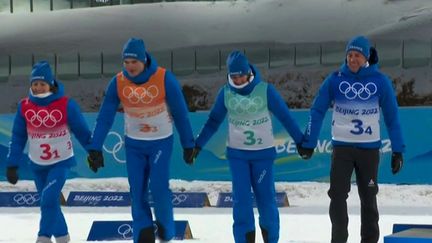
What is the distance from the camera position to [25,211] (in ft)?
42.5

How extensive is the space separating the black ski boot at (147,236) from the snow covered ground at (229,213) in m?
1.43

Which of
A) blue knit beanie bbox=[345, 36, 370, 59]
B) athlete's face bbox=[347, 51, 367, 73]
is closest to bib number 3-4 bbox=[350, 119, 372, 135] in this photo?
athlete's face bbox=[347, 51, 367, 73]

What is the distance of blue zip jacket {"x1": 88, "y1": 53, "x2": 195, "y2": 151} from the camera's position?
746 centimetres

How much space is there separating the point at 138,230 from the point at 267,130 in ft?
4.14

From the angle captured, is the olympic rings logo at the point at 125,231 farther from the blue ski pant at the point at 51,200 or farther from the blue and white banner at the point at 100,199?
the blue and white banner at the point at 100,199

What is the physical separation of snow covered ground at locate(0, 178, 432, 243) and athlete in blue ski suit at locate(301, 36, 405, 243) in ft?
3.90

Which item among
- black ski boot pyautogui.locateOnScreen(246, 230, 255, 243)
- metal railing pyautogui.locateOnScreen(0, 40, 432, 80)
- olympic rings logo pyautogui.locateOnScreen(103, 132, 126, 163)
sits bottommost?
metal railing pyautogui.locateOnScreen(0, 40, 432, 80)

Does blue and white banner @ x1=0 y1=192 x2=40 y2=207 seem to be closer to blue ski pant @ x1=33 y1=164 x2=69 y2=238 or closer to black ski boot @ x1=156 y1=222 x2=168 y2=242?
blue ski pant @ x1=33 y1=164 x2=69 y2=238

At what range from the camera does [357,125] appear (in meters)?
7.61

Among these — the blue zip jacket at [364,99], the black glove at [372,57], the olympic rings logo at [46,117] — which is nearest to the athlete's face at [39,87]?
the olympic rings logo at [46,117]

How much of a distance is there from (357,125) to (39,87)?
263 cm

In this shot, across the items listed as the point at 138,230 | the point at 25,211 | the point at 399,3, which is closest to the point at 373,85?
the point at 138,230

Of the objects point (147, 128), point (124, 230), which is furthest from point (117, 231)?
point (147, 128)

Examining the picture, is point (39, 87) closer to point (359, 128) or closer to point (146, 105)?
point (146, 105)
